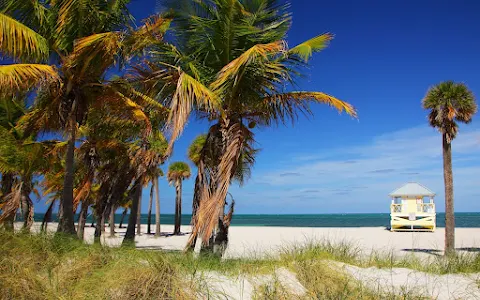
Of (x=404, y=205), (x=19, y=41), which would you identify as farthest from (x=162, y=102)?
(x=404, y=205)

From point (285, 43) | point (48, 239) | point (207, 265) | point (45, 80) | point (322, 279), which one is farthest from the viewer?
point (45, 80)

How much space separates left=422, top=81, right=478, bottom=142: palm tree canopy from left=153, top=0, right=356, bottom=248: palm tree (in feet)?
32.8

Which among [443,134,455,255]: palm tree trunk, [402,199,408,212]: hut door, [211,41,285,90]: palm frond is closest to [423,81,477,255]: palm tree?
[443,134,455,255]: palm tree trunk

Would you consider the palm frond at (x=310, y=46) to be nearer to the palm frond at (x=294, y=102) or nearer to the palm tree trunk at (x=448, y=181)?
the palm frond at (x=294, y=102)

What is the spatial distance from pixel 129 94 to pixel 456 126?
13401 mm

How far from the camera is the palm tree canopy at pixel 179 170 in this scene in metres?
37.0

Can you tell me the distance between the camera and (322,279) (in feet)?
17.9

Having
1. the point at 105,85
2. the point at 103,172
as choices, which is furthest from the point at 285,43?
the point at 103,172

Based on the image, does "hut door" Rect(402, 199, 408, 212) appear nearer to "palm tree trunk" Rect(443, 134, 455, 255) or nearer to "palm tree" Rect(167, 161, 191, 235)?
"palm tree trunk" Rect(443, 134, 455, 255)

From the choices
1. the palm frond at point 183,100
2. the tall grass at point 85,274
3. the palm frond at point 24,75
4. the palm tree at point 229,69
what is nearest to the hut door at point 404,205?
the palm tree at point 229,69

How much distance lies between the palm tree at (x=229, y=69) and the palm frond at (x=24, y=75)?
7.99ft

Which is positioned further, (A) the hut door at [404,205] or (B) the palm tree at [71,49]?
(A) the hut door at [404,205]

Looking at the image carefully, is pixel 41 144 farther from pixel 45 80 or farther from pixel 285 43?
pixel 285 43

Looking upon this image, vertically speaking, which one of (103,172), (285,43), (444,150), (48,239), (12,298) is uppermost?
(285,43)
